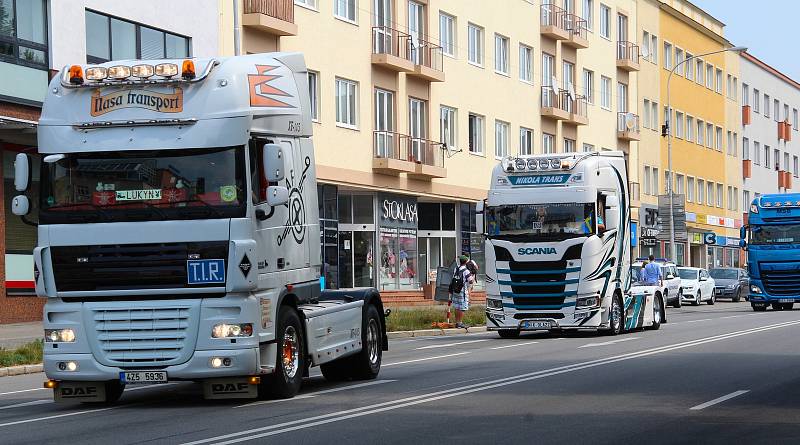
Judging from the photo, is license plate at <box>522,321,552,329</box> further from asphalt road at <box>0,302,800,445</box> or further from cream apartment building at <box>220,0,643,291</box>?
cream apartment building at <box>220,0,643,291</box>

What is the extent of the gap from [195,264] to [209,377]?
1148 mm

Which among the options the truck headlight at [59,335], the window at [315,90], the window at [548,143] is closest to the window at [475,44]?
the window at [548,143]

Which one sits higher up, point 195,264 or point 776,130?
point 776,130

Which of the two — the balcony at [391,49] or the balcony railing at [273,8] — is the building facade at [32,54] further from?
the balcony at [391,49]

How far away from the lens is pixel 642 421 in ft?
40.2

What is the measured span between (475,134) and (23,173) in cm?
3891

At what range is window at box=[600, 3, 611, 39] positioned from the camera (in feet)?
216

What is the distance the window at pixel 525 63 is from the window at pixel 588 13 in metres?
7.40

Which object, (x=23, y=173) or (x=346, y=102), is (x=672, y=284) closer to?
(x=346, y=102)

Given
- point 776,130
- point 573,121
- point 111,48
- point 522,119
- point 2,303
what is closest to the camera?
point 2,303

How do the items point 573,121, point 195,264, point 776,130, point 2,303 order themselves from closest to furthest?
point 195,264, point 2,303, point 573,121, point 776,130

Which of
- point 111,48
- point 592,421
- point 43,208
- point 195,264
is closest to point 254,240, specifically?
point 195,264

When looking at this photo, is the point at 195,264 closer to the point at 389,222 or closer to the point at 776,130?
the point at 389,222

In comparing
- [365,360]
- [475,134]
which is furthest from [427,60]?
[365,360]
